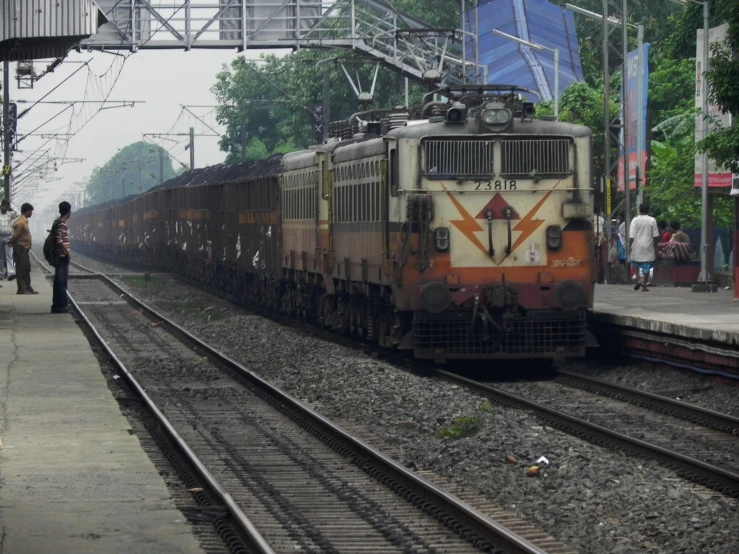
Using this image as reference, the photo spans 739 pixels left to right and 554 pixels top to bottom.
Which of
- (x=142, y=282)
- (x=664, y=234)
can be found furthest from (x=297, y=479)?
(x=142, y=282)

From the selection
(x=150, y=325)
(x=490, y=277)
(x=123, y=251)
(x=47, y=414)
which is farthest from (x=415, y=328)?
(x=123, y=251)

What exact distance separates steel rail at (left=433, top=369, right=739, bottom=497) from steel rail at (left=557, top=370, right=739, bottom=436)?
1168 millimetres

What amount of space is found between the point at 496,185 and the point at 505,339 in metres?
1.81

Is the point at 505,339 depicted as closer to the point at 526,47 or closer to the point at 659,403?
the point at 659,403

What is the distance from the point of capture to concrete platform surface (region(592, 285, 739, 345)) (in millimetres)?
16500

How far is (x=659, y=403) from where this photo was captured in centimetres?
1448

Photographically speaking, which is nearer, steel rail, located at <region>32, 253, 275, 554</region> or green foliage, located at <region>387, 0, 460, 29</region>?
steel rail, located at <region>32, 253, 275, 554</region>

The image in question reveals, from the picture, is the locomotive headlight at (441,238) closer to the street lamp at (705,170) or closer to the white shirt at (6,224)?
the street lamp at (705,170)

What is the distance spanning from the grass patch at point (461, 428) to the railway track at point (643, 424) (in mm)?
857

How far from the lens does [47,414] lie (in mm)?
13234

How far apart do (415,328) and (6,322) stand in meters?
9.16

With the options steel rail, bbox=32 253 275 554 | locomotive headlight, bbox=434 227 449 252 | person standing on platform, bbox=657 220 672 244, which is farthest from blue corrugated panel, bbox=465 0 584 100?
steel rail, bbox=32 253 275 554

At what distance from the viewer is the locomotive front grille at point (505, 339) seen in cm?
1719

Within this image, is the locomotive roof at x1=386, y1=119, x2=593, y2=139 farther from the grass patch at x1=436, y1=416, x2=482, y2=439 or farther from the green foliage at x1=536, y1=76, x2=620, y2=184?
the green foliage at x1=536, y1=76, x2=620, y2=184
